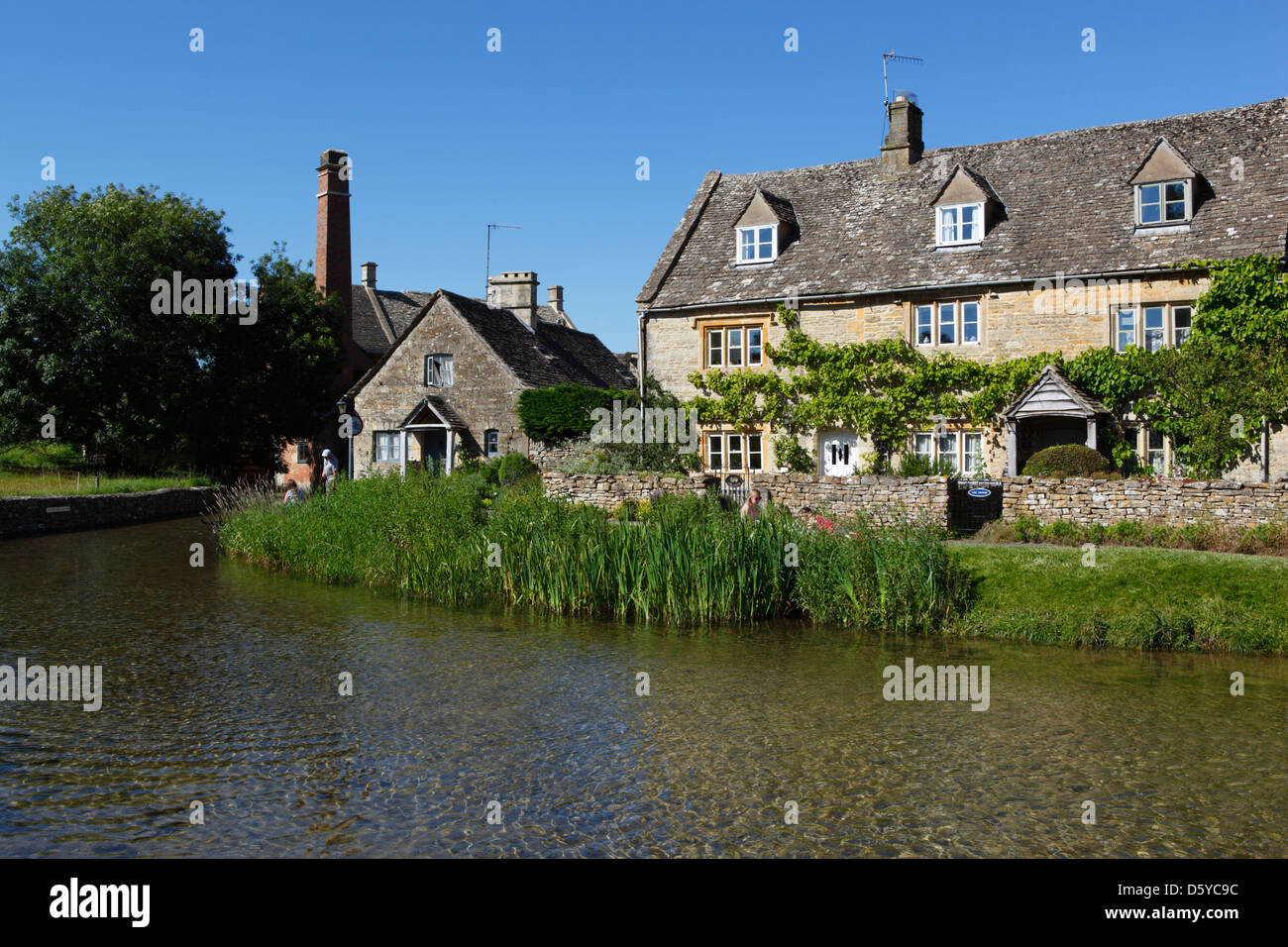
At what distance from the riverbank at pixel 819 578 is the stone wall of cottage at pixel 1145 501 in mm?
2362

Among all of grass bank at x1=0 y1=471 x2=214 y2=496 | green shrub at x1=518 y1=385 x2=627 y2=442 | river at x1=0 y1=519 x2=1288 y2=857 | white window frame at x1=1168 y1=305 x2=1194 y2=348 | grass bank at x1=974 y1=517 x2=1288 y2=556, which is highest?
white window frame at x1=1168 y1=305 x2=1194 y2=348

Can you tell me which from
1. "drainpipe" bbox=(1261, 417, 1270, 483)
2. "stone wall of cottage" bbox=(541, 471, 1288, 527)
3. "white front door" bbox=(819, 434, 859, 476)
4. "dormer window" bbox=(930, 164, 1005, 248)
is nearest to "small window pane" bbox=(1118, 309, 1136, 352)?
"drainpipe" bbox=(1261, 417, 1270, 483)

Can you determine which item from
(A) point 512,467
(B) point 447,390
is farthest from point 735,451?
(B) point 447,390

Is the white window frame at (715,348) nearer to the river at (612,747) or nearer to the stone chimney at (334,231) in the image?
the river at (612,747)

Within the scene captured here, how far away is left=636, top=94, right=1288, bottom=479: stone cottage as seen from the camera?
84.0 ft

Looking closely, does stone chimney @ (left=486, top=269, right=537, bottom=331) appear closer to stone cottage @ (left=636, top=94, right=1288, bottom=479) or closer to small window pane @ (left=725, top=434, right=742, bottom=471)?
stone cottage @ (left=636, top=94, right=1288, bottom=479)

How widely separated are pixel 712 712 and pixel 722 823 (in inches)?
127

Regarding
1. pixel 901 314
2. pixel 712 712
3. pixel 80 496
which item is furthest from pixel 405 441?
pixel 712 712

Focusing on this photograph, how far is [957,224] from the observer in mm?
28938

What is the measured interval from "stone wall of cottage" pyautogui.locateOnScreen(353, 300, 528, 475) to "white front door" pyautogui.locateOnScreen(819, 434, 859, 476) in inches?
441

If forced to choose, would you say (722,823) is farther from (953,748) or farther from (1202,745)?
(1202,745)

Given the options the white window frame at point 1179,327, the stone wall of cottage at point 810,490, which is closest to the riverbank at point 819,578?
the stone wall of cottage at point 810,490

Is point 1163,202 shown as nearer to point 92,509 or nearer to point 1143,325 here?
point 1143,325

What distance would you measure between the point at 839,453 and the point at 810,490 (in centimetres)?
802
